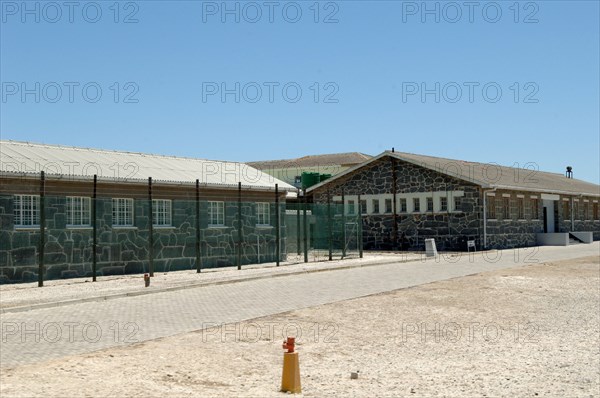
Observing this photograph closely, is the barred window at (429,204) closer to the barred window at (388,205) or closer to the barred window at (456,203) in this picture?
the barred window at (456,203)

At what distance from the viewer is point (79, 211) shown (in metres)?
20.5

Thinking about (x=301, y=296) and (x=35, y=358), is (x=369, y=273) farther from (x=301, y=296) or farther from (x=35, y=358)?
(x=35, y=358)

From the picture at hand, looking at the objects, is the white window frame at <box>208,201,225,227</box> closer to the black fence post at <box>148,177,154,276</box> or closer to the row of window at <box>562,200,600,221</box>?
the black fence post at <box>148,177,154,276</box>

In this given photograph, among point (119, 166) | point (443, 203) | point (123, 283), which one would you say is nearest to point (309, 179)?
point (443, 203)

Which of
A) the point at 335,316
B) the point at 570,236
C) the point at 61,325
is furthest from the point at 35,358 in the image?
the point at 570,236

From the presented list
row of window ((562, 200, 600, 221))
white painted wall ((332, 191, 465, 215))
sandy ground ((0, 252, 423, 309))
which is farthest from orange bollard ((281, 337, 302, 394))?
row of window ((562, 200, 600, 221))

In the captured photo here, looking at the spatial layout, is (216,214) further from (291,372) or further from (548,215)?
(548,215)

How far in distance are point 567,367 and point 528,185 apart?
31.4 meters

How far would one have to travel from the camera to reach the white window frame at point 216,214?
24.4 metres

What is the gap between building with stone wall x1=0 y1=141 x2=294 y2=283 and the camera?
62.5ft

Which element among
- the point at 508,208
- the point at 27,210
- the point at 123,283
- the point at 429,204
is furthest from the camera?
the point at 508,208

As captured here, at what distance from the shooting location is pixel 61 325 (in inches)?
475

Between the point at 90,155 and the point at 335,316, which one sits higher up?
the point at 90,155

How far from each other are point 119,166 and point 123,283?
5349 mm
